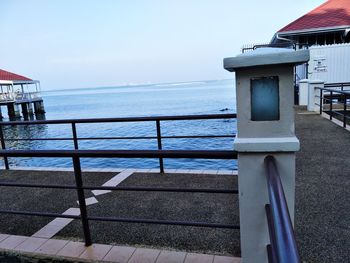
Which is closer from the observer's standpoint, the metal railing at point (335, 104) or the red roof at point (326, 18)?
the metal railing at point (335, 104)

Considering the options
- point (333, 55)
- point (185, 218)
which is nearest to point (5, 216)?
point (185, 218)

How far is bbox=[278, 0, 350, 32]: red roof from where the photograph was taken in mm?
17203

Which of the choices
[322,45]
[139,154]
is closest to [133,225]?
[139,154]

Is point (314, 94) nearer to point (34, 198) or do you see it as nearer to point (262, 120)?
point (34, 198)

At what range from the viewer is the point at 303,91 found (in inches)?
539

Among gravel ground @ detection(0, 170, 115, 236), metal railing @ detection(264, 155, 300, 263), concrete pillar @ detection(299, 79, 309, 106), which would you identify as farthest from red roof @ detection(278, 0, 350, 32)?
metal railing @ detection(264, 155, 300, 263)

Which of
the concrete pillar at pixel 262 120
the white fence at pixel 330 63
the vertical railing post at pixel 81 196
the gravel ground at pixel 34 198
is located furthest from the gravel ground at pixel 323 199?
the white fence at pixel 330 63

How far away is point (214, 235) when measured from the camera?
308 centimetres

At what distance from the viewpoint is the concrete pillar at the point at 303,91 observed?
43.8 feet

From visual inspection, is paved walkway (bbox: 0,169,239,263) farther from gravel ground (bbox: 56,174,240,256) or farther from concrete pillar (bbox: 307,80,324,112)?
concrete pillar (bbox: 307,80,324,112)

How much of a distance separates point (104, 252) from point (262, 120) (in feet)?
6.41

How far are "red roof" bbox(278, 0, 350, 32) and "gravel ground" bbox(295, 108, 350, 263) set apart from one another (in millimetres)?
12411

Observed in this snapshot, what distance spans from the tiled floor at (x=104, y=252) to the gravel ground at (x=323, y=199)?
0.87 m

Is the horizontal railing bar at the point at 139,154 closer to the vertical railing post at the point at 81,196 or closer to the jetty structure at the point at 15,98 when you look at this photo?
the vertical railing post at the point at 81,196
